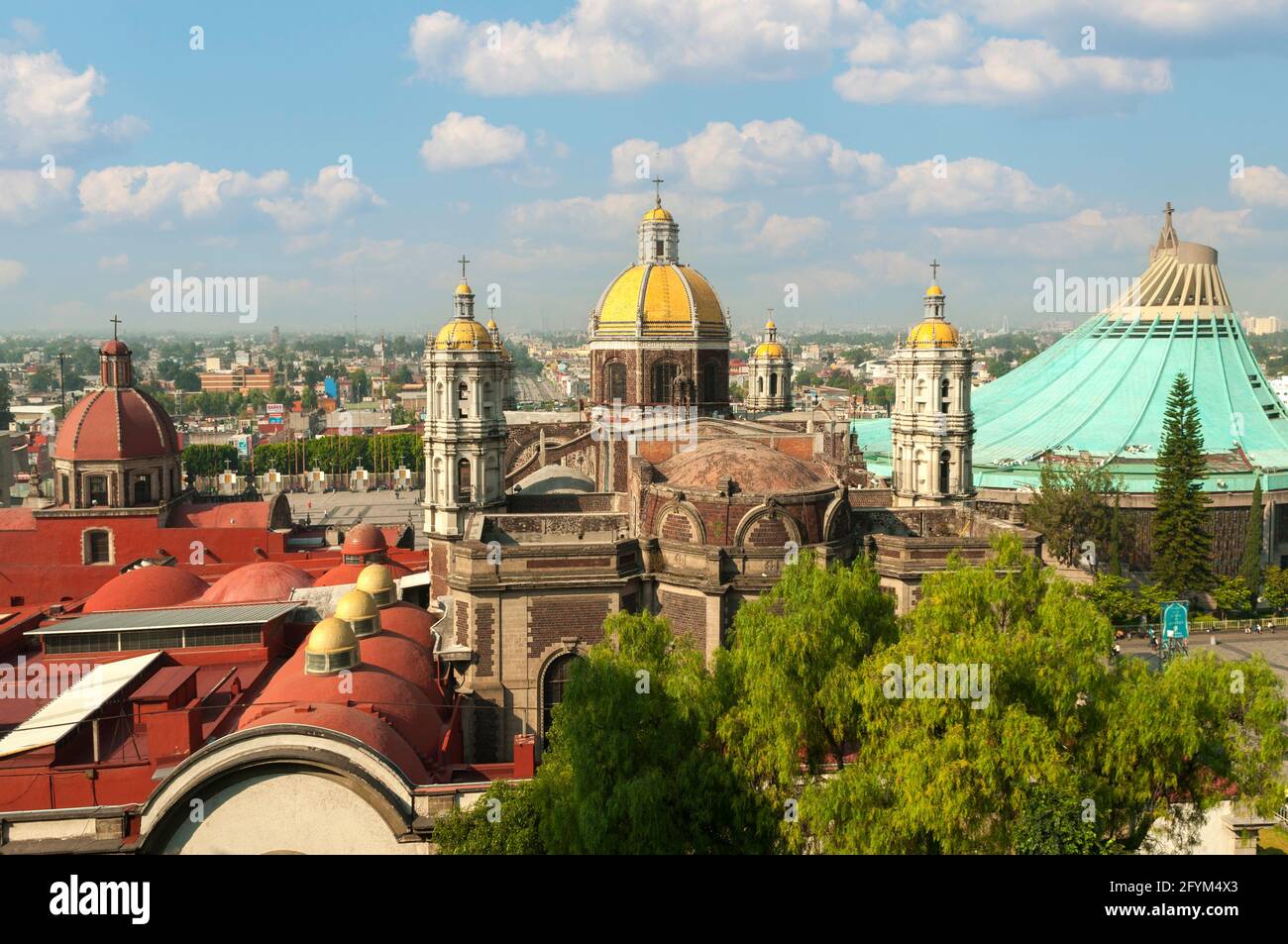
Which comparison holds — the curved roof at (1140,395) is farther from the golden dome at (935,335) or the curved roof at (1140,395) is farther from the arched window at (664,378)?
the arched window at (664,378)

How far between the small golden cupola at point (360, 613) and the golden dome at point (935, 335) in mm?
21404

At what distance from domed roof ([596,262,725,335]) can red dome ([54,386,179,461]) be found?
1727 cm

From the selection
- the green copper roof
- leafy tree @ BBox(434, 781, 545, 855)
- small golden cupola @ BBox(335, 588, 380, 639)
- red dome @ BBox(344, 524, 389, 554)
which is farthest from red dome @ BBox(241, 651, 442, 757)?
the green copper roof

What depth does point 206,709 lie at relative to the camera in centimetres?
2114

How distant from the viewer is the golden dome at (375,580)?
26.0 meters

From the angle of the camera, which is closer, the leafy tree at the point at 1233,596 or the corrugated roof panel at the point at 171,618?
the corrugated roof panel at the point at 171,618

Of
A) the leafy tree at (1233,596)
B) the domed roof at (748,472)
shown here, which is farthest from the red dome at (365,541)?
the leafy tree at (1233,596)

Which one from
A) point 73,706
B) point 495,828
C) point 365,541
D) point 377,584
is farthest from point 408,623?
point 495,828

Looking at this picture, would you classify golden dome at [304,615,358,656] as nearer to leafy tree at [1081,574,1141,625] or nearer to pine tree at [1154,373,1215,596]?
leafy tree at [1081,574,1141,625]

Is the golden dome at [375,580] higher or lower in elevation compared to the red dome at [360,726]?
higher

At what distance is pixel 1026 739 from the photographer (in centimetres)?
1317

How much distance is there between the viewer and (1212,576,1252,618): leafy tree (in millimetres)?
39375
